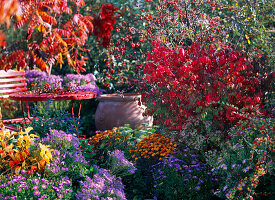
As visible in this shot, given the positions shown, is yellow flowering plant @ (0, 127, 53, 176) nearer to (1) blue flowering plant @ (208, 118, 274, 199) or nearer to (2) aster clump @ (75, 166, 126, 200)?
(2) aster clump @ (75, 166, 126, 200)

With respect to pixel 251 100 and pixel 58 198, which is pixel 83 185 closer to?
pixel 58 198

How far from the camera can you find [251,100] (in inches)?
144

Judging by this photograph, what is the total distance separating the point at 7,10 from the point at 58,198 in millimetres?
2018

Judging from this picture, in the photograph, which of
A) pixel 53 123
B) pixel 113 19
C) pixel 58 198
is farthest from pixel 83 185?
pixel 113 19

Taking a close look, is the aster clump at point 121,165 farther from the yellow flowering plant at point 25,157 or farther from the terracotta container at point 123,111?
the terracotta container at point 123,111

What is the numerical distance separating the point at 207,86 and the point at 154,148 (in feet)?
3.56

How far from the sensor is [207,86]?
372 centimetres

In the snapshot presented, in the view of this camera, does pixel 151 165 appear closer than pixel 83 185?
No

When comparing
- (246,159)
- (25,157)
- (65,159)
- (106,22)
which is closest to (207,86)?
(246,159)

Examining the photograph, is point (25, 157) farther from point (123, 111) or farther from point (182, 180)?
point (123, 111)

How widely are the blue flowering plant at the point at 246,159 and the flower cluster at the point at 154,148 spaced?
866mm

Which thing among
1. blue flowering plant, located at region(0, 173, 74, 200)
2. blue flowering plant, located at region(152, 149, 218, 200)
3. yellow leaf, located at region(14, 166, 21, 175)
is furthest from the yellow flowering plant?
blue flowering plant, located at region(152, 149, 218, 200)

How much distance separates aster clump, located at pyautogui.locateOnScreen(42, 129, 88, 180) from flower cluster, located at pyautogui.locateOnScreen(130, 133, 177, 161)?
891 millimetres

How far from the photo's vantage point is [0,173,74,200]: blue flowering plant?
2.78m
